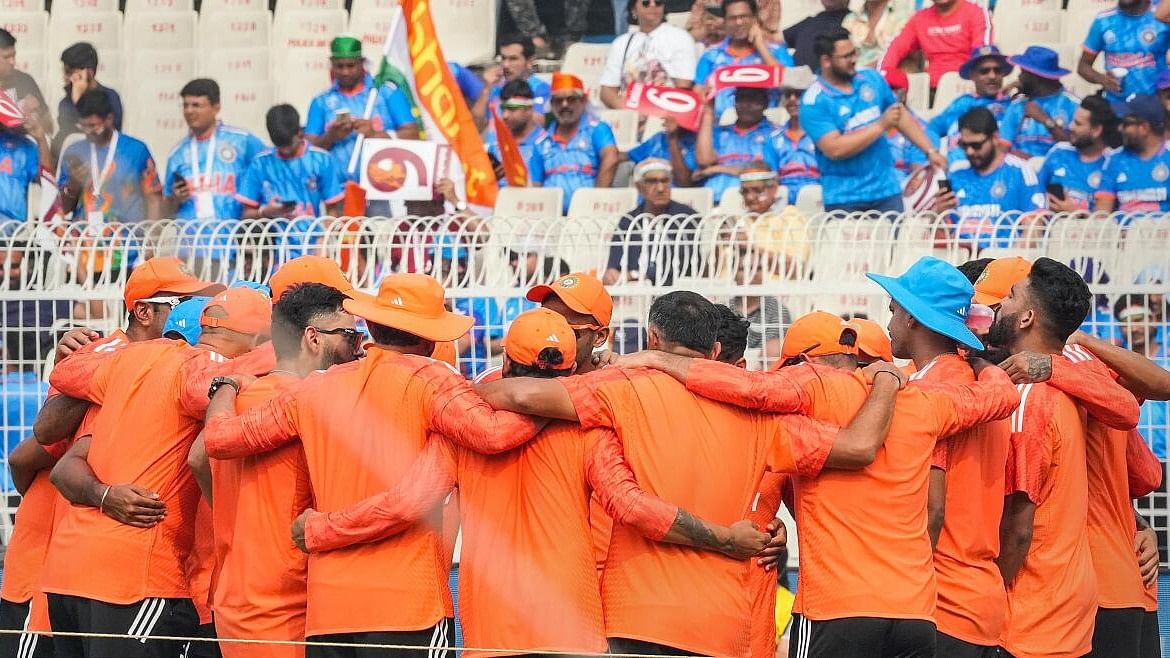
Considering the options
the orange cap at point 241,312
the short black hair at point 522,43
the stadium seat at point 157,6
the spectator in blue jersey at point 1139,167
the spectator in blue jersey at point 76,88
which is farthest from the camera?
the stadium seat at point 157,6

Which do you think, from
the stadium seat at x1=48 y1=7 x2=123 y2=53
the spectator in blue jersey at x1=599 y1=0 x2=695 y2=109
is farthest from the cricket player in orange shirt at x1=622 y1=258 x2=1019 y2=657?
the stadium seat at x1=48 y1=7 x2=123 y2=53

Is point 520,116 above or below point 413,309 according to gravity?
above

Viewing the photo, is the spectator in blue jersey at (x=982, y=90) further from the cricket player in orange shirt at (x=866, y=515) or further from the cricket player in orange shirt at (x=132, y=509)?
the cricket player in orange shirt at (x=132, y=509)

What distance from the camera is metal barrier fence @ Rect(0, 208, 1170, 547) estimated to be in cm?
687

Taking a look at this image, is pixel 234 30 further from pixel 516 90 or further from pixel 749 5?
pixel 749 5

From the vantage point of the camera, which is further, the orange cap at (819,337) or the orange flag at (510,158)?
the orange flag at (510,158)

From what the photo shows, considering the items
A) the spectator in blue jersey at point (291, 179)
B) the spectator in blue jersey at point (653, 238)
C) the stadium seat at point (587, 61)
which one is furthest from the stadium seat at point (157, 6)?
the spectator in blue jersey at point (653, 238)

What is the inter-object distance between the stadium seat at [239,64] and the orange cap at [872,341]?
30.9 ft

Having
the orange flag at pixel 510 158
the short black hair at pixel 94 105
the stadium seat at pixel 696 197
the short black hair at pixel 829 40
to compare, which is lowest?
the stadium seat at pixel 696 197

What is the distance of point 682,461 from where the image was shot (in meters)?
4.03

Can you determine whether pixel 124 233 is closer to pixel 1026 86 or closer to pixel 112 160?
pixel 112 160

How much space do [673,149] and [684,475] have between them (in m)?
7.10

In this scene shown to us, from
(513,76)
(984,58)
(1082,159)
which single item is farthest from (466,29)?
(1082,159)

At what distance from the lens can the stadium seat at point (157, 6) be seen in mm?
13430
